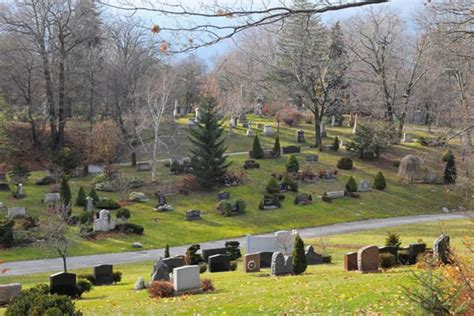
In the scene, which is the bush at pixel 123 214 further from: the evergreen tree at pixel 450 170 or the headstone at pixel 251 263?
the evergreen tree at pixel 450 170

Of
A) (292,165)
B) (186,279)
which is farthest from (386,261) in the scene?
(292,165)

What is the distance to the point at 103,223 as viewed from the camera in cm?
3194

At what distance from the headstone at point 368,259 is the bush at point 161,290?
6093mm

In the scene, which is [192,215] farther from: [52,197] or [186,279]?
[186,279]

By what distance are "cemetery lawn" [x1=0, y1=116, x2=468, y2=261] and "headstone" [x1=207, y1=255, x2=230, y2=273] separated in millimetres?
8182

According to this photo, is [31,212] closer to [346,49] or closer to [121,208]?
[121,208]

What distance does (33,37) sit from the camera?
160 ft

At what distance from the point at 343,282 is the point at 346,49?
46.6 m

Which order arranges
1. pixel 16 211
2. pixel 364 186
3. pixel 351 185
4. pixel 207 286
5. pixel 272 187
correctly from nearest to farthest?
pixel 207 286
pixel 16 211
pixel 272 187
pixel 351 185
pixel 364 186

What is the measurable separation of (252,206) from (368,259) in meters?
18.7

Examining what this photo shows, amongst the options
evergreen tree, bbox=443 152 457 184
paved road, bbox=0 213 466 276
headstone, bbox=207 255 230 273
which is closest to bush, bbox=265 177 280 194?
paved road, bbox=0 213 466 276

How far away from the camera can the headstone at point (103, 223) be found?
3181 centimetres

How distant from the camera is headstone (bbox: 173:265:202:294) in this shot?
666 inches

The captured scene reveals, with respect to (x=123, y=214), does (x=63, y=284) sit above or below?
above
